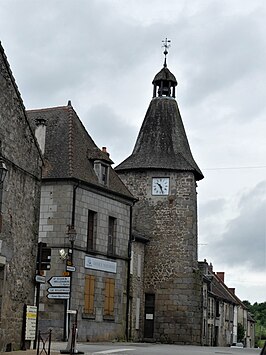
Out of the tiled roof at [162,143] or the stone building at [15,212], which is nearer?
the stone building at [15,212]

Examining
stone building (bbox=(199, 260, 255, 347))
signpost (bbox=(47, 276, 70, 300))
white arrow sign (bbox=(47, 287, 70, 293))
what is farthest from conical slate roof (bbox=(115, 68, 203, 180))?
signpost (bbox=(47, 276, 70, 300))

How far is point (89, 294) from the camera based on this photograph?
30031 millimetres

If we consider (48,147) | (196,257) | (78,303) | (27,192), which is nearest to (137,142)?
(196,257)

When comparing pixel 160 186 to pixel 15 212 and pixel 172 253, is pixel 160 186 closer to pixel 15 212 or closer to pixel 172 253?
pixel 172 253

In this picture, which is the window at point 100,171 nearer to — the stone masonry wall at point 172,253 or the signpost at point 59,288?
the stone masonry wall at point 172,253

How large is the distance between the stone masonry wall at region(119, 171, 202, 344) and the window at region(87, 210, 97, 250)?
7378 millimetres

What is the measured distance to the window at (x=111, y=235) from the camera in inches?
1257

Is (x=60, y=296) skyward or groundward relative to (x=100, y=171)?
groundward

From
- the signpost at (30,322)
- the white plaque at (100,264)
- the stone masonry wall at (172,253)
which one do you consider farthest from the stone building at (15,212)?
the stone masonry wall at (172,253)

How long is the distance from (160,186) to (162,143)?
2.46m


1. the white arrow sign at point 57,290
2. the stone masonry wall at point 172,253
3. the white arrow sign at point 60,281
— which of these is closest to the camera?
the white arrow sign at point 60,281

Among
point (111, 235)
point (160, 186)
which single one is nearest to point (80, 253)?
point (111, 235)

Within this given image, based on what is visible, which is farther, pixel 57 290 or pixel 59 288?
pixel 57 290

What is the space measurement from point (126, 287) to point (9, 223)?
560 inches
